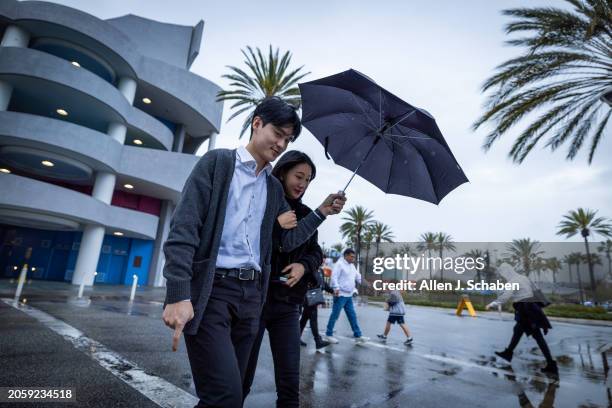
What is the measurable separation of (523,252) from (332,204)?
182 feet

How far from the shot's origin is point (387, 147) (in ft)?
10.8

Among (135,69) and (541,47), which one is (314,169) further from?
(135,69)

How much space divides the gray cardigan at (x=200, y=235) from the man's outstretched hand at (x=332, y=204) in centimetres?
41

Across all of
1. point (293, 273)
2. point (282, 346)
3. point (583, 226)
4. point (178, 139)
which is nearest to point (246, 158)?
point (293, 273)

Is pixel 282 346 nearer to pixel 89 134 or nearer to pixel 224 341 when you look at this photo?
pixel 224 341

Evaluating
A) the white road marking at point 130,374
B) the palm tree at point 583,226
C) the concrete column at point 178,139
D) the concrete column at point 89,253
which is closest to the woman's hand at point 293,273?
the white road marking at point 130,374

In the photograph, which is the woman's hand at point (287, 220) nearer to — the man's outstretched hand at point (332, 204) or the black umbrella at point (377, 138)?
the man's outstretched hand at point (332, 204)

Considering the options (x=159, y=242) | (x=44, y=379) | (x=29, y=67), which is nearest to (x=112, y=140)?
(x=29, y=67)

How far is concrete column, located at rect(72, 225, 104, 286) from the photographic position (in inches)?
728

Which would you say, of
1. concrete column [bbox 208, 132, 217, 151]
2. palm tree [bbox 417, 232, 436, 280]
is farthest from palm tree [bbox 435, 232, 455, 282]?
concrete column [bbox 208, 132, 217, 151]

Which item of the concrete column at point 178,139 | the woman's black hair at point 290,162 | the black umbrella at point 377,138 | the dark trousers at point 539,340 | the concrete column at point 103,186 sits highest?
the concrete column at point 178,139

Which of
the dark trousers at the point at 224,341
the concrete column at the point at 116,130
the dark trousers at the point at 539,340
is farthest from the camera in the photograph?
the concrete column at the point at 116,130

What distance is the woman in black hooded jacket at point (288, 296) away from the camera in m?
2.04

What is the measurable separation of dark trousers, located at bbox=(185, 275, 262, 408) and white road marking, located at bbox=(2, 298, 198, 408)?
1557 mm
